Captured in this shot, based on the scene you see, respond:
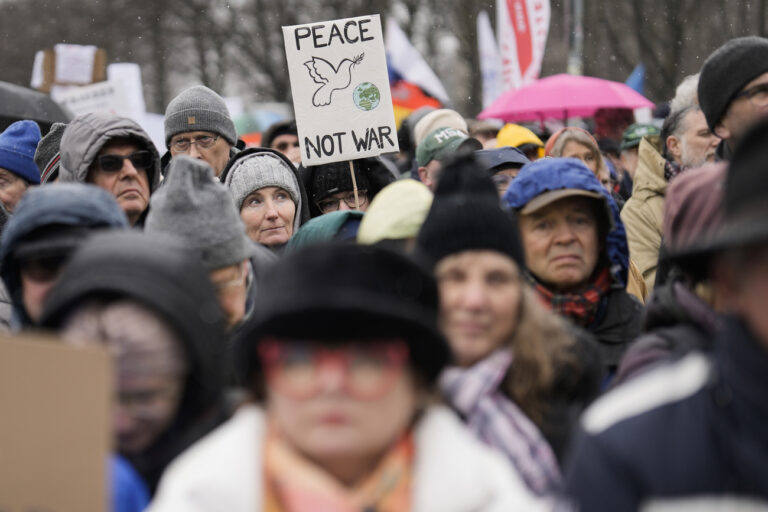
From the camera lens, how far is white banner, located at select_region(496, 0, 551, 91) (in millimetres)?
12656

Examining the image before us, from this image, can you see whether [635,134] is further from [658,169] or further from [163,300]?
[163,300]

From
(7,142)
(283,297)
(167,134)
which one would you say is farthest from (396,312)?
(7,142)

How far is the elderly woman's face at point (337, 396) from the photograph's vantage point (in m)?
2.06

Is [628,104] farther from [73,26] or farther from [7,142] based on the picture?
[73,26]

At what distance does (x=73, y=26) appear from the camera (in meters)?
31.0

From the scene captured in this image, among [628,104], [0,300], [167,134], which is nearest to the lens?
[0,300]

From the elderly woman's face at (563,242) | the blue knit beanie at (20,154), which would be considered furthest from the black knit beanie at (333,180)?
the elderly woman's face at (563,242)

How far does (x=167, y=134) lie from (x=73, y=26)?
26653 millimetres

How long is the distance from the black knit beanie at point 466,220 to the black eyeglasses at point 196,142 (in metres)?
3.33

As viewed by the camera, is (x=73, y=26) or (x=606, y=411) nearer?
(x=606, y=411)

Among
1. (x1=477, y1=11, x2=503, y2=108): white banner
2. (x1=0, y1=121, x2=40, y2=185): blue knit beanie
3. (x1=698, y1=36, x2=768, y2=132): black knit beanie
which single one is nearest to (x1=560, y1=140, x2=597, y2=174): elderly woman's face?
(x1=698, y1=36, x2=768, y2=132): black knit beanie

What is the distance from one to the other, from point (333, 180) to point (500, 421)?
3.67 m

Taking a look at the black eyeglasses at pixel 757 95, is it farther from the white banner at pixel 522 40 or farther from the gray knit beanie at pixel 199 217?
the white banner at pixel 522 40

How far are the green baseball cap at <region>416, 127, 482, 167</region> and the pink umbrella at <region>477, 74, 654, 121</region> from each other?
8.45 ft
